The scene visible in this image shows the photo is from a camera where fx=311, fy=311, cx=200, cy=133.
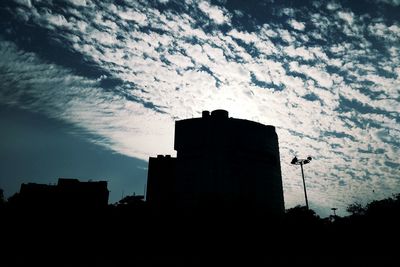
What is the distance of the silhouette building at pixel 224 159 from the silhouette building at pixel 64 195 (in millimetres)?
30892

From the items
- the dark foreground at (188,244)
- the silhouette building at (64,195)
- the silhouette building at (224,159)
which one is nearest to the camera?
the dark foreground at (188,244)

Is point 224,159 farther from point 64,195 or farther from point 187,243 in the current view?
point 187,243

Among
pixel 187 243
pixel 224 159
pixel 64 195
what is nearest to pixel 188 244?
pixel 187 243

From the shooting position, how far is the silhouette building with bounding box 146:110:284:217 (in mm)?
96625

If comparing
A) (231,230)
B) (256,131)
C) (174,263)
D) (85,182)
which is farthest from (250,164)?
(174,263)

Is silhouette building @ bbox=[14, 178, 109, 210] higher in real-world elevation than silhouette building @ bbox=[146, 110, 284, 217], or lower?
lower

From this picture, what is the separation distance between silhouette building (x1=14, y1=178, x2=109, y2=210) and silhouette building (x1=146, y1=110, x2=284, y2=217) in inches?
1216

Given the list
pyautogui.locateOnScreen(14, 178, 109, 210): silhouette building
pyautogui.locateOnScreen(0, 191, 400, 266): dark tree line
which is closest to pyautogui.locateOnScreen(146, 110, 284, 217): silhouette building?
pyautogui.locateOnScreen(14, 178, 109, 210): silhouette building

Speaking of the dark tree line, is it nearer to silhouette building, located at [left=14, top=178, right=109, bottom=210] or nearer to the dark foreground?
the dark foreground

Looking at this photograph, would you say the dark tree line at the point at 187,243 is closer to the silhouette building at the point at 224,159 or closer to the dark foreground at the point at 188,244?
the dark foreground at the point at 188,244

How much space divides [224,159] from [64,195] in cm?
4732

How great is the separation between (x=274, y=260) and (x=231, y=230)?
5.88 m

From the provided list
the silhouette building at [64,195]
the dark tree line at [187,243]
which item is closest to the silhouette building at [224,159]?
the silhouette building at [64,195]

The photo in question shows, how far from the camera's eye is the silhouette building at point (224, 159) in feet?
317
